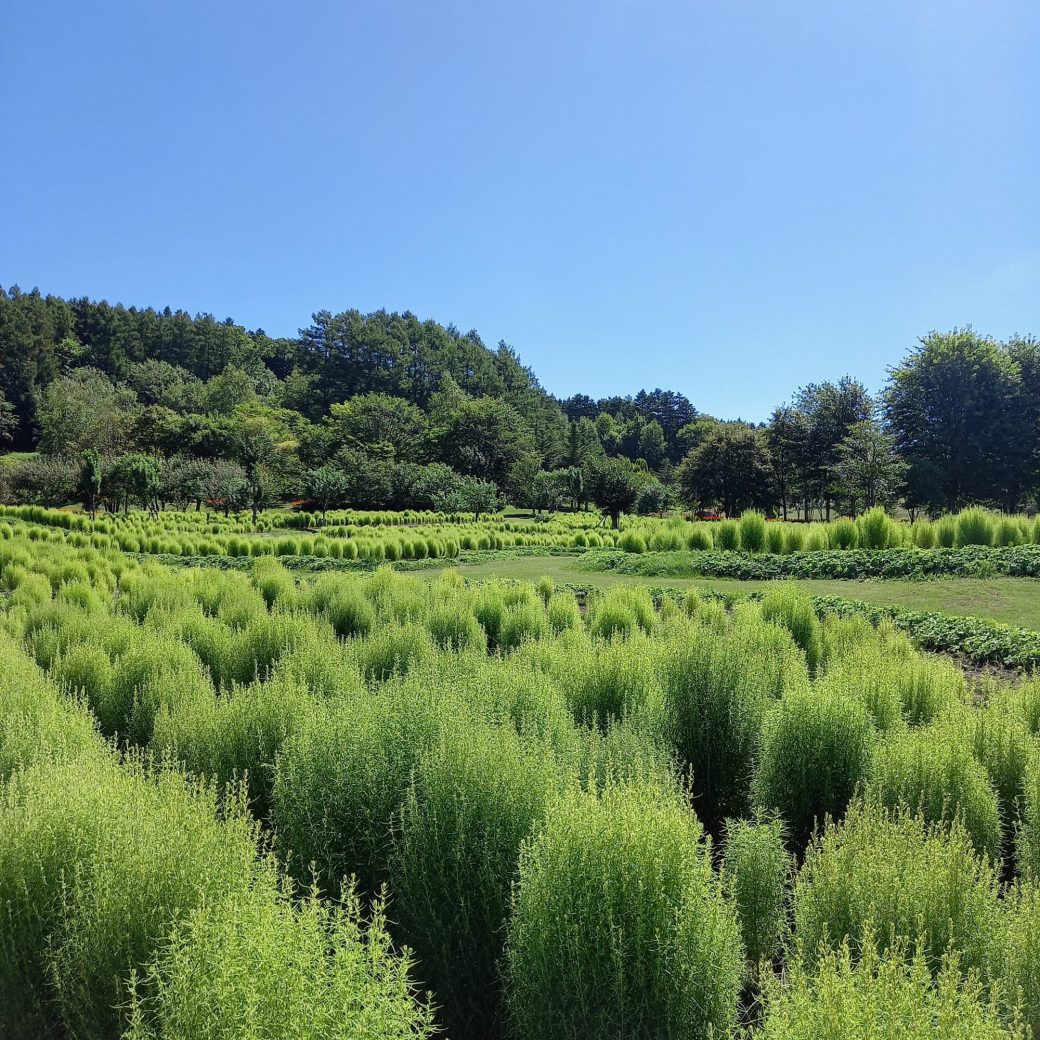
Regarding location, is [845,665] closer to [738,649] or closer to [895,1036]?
[738,649]

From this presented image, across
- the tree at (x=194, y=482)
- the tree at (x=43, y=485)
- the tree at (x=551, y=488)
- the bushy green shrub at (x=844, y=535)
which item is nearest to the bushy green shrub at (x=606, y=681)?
the bushy green shrub at (x=844, y=535)

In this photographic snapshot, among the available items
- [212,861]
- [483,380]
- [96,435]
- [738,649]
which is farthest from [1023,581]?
[483,380]

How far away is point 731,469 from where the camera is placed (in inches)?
1895

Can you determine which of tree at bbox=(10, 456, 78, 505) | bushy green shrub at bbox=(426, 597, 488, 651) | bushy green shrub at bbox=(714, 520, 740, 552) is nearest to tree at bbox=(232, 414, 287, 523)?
tree at bbox=(10, 456, 78, 505)

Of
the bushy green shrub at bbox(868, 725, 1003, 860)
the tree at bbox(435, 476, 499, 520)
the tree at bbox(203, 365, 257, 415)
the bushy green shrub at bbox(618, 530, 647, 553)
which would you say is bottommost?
the bushy green shrub at bbox(868, 725, 1003, 860)

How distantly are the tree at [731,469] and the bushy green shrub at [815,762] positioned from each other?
45871 millimetres

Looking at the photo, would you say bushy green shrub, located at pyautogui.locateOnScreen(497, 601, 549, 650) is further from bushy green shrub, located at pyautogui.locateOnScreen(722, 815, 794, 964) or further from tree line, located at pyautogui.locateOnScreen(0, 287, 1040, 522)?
tree line, located at pyautogui.locateOnScreen(0, 287, 1040, 522)

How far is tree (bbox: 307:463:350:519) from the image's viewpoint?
37.1 metres

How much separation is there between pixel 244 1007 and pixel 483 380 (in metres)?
85.7

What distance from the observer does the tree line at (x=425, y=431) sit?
32812 mm

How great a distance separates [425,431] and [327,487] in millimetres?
25581

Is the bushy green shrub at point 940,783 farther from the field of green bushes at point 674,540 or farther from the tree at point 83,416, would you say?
the tree at point 83,416

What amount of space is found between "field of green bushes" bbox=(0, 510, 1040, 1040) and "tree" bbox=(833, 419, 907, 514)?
30.1 m

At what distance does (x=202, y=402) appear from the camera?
219 ft
